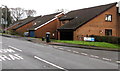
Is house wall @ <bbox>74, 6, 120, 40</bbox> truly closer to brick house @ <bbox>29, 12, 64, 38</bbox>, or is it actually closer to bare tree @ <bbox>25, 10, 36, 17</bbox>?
brick house @ <bbox>29, 12, 64, 38</bbox>

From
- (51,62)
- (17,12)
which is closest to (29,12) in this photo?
(17,12)

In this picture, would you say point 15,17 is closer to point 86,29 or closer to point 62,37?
point 62,37

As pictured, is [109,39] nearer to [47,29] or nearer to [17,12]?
[47,29]

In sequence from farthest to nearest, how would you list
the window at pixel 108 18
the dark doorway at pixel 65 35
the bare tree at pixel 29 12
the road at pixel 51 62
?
1. the bare tree at pixel 29 12
2. the dark doorway at pixel 65 35
3. the window at pixel 108 18
4. the road at pixel 51 62

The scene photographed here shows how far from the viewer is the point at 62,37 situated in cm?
3431

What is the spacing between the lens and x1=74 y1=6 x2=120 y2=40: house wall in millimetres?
29516

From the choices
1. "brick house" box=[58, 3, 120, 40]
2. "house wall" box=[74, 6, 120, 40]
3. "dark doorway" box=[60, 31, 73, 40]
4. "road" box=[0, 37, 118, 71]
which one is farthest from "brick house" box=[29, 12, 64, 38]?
"road" box=[0, 37, 118, 71]

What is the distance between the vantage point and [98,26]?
30.8 m

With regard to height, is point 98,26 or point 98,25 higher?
point 98,25

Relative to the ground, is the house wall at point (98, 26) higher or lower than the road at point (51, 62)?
higher

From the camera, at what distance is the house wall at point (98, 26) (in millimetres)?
29516

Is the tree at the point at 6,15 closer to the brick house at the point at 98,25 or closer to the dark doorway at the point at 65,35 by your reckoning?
the dark doorway at the point at 65,35

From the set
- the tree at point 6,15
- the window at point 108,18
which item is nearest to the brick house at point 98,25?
the window at point 108,18

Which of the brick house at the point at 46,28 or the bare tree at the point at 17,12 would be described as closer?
the brick house at the point at 46,28
